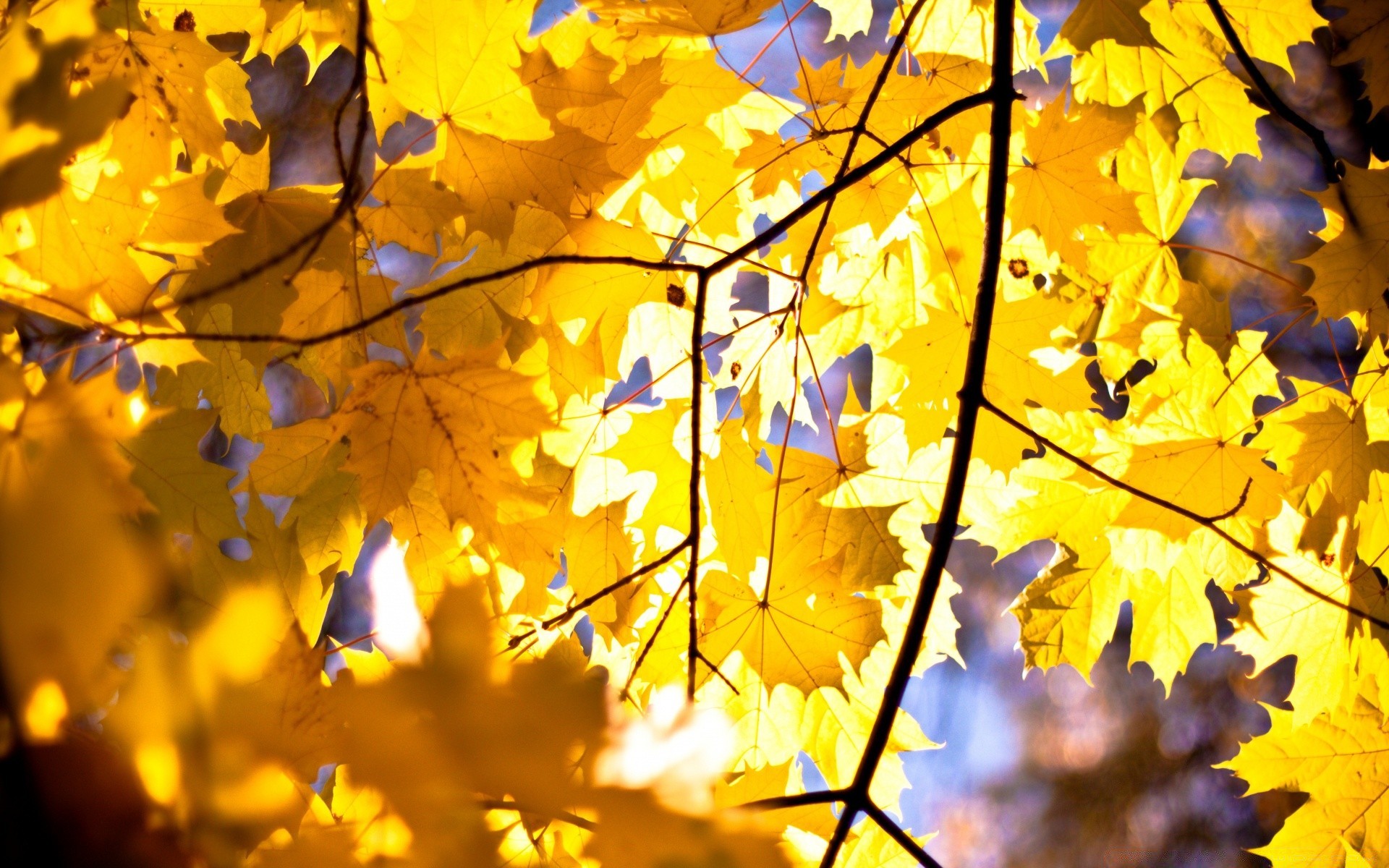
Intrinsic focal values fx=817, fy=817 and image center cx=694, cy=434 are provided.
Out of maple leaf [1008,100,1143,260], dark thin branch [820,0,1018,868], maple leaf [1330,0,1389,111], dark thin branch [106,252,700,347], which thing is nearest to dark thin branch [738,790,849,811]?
dark thin branch [820,0,1018,868]

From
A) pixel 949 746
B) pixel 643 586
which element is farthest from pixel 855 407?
pixel 949 746

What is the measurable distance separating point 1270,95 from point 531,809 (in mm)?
1208

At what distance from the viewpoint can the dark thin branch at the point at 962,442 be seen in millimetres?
669

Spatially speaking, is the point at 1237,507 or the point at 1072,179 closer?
the point at 1237,507

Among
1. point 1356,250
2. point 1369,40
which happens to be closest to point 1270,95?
point 1356,250

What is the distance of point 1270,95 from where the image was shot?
1037mm

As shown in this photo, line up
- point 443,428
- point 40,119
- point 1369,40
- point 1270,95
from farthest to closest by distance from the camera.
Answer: point 1369,40, point 1270,95, point 443,428, point 40,119

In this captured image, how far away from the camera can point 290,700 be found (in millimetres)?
497

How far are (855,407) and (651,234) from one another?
41 cm

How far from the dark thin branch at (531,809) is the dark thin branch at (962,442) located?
30 centimetres

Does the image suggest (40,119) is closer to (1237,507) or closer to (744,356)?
(1237,507)

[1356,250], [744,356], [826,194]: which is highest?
[1356,250]

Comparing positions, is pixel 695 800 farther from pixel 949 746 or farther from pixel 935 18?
pixel 949 746

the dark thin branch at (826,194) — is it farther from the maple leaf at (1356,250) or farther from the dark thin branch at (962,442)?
the maple leaf at (1356,250)
